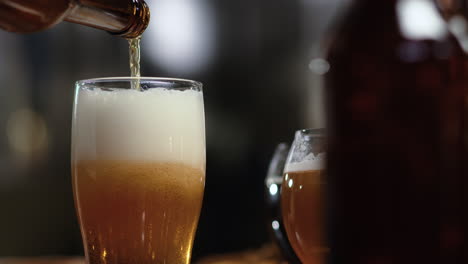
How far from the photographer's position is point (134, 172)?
1.00 metres

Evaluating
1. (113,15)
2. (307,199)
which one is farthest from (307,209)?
(113,15)

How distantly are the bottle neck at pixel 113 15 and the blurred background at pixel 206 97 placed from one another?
3087 millimetres

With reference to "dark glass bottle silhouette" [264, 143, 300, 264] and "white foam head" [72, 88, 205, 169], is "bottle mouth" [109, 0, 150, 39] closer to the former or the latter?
"white foam head" [72, 88, 205, 169]

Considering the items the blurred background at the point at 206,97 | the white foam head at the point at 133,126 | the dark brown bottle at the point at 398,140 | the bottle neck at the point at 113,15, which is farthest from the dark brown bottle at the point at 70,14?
the blurred background at the point at 206,97

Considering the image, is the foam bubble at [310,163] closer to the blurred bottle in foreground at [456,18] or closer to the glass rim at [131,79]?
the glass rim at [131,79]

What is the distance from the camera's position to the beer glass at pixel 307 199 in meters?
1.03

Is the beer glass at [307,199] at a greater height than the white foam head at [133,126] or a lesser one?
lesser

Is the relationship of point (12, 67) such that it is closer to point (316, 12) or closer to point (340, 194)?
point (316, 12)

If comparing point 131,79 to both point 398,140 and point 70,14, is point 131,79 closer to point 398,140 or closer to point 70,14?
point 70,14

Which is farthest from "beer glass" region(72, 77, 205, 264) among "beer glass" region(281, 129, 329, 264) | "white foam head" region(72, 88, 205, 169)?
"beer glass" region(281, 129, 329, 264)

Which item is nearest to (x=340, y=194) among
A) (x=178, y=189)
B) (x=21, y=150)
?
(x=178, y=189)

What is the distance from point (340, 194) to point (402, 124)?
9cm

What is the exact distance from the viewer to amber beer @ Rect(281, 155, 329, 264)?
1030 millimetres

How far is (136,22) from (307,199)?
1.24 ft
